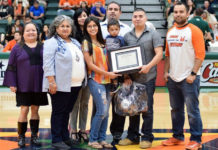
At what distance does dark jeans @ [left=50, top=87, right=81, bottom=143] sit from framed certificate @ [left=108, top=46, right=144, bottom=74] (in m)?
0.61

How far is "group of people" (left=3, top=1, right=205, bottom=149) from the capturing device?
214 inches

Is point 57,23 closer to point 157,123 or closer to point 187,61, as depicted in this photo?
point 187,61

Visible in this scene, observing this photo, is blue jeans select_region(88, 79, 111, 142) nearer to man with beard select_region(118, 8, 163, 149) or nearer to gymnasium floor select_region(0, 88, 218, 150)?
gymnasium floor select_region(0, 88, 218, 150)

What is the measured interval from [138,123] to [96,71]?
102cm

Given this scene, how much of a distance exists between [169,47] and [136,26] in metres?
0.53

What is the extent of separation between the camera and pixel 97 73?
5.62 m

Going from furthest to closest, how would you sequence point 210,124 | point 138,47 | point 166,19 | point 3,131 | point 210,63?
point 166,19 → point 210,63 → point 210,124 → point 3,131 → point 138,47

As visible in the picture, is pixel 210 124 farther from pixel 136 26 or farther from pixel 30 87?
pixel 30 87

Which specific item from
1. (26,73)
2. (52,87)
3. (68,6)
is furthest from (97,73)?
(68,6)

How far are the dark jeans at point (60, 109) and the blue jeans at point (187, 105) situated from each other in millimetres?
1330

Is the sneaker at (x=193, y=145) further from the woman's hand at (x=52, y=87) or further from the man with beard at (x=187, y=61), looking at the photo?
the woman's hand at (x=52, y=87)

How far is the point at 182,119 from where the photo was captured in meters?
5.80

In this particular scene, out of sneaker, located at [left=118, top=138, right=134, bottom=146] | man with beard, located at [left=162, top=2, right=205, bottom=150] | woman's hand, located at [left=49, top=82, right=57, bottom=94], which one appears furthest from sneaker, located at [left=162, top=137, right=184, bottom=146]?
woman's hand, located at [left=49, top=82, right=57, bottom=94]

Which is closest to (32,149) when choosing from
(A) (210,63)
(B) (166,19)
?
(A) (210,63)
